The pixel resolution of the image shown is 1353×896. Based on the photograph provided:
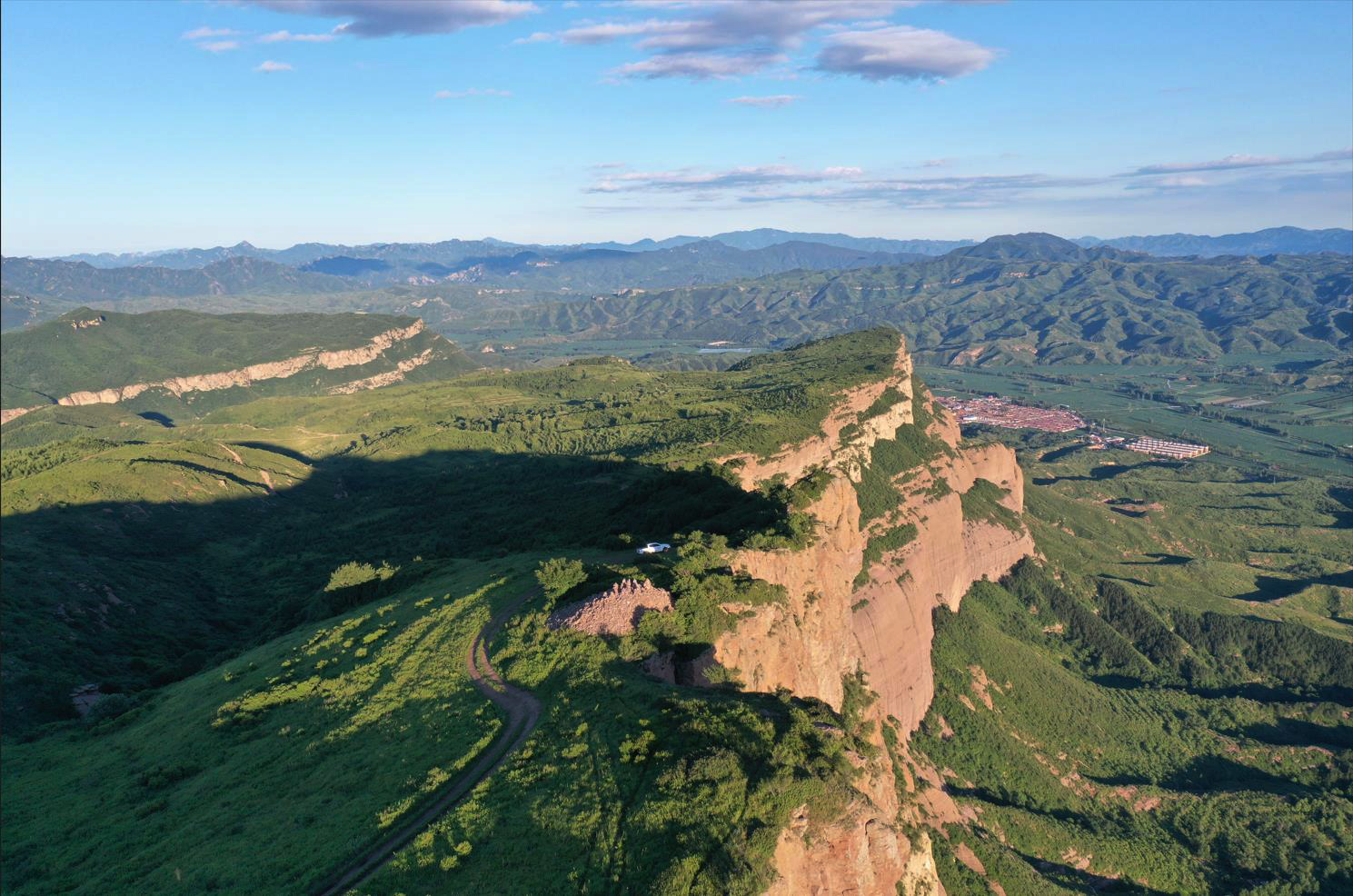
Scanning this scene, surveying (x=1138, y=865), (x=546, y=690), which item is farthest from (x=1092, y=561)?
(x=546, y=690)

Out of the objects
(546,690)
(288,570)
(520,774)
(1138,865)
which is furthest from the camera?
(288,570)

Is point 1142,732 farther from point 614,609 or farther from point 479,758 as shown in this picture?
point 479,758

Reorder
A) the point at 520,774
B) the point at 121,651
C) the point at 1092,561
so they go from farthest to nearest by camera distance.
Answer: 1. the point at 1092,561
2. the point at 121,651
3. the point at 520,774

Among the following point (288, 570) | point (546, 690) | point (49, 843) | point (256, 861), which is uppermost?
point (546, 690)

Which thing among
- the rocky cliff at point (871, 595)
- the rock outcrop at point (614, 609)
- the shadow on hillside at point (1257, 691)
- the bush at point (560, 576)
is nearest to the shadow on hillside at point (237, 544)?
the rocky cliff at point (871, 595)

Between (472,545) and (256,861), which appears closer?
(256,861)

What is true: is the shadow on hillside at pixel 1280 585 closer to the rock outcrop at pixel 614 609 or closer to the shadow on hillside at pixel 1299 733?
the shadow on hillside at pixel 1299 733

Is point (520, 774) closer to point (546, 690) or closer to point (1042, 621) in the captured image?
point (546, 690)
